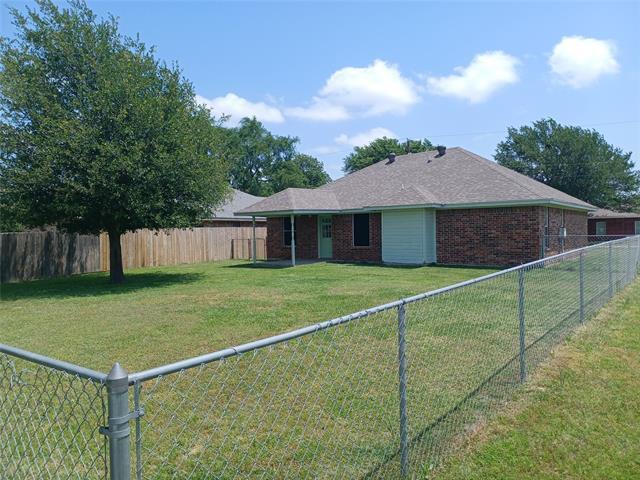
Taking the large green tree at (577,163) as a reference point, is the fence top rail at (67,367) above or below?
below

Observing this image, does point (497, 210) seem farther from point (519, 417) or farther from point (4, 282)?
point (4, 282)

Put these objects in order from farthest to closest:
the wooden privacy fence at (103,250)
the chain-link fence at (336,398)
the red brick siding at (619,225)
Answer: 1. the red brick siding at (619,225)
2. the wooden privacy fence at (103,250)
3. the chain-link fence at (336,398)

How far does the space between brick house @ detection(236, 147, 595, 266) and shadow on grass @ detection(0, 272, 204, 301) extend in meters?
5.04

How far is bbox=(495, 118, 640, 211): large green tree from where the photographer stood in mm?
47938

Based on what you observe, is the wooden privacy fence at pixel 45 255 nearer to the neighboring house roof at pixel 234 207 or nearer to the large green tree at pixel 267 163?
the neighboring house roof at pixel 234 207

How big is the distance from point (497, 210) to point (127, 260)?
580 inches

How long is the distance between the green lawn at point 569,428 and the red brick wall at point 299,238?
1654cm

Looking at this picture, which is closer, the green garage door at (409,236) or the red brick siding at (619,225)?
the green garage door at (409,236)

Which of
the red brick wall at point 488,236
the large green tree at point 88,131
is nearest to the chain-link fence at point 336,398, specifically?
the large green tree at point 88,131

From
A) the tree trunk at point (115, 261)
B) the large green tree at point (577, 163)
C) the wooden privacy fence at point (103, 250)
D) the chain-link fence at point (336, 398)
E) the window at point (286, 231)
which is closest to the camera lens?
the chain-link fence at point (336, 398)

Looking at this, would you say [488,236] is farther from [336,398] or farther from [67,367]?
[67,367]

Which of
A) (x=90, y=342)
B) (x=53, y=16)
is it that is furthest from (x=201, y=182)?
(x=90, y=342)

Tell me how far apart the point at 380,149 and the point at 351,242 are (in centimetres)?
3216

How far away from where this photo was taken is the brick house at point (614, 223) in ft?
131
